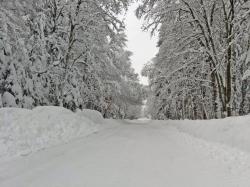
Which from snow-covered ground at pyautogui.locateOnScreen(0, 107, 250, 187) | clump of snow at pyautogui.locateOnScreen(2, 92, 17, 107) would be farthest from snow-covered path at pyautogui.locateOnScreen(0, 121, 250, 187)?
clump of snow at pyautogui.locateOnScreen(2, 92, 17, 107)

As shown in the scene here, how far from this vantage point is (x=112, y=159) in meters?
7.63

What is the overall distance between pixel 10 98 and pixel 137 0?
31.7 feet

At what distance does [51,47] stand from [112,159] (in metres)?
11.3

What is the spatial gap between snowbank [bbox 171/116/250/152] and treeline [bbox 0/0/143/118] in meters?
7.54

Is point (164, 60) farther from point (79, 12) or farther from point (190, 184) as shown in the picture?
point (190, 184)

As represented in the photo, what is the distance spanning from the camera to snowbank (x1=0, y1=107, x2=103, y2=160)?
8.74 metres

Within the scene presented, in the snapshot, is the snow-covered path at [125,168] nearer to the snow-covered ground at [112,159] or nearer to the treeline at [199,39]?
the snow-covered ground at [112,159]

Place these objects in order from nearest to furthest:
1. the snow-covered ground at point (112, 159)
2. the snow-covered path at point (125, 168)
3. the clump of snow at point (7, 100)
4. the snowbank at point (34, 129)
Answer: the snow-covered path at point (125, 168) < the snow-covered ground at point (112, 159) < the snowbank at point (34, 129) < the clump of snow at point (7, 100)

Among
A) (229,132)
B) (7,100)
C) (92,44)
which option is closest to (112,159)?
(229,132)

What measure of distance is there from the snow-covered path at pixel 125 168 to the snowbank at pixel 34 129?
0.59 meters

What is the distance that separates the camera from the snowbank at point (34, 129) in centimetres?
874

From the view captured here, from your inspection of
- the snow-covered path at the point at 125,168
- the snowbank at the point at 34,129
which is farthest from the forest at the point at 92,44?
the snow-covered path at the point at 125,168

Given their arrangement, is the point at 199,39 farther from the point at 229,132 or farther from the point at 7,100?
the point at 7,100

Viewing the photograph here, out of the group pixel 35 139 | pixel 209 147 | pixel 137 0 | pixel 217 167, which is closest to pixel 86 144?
pixel 35 139
